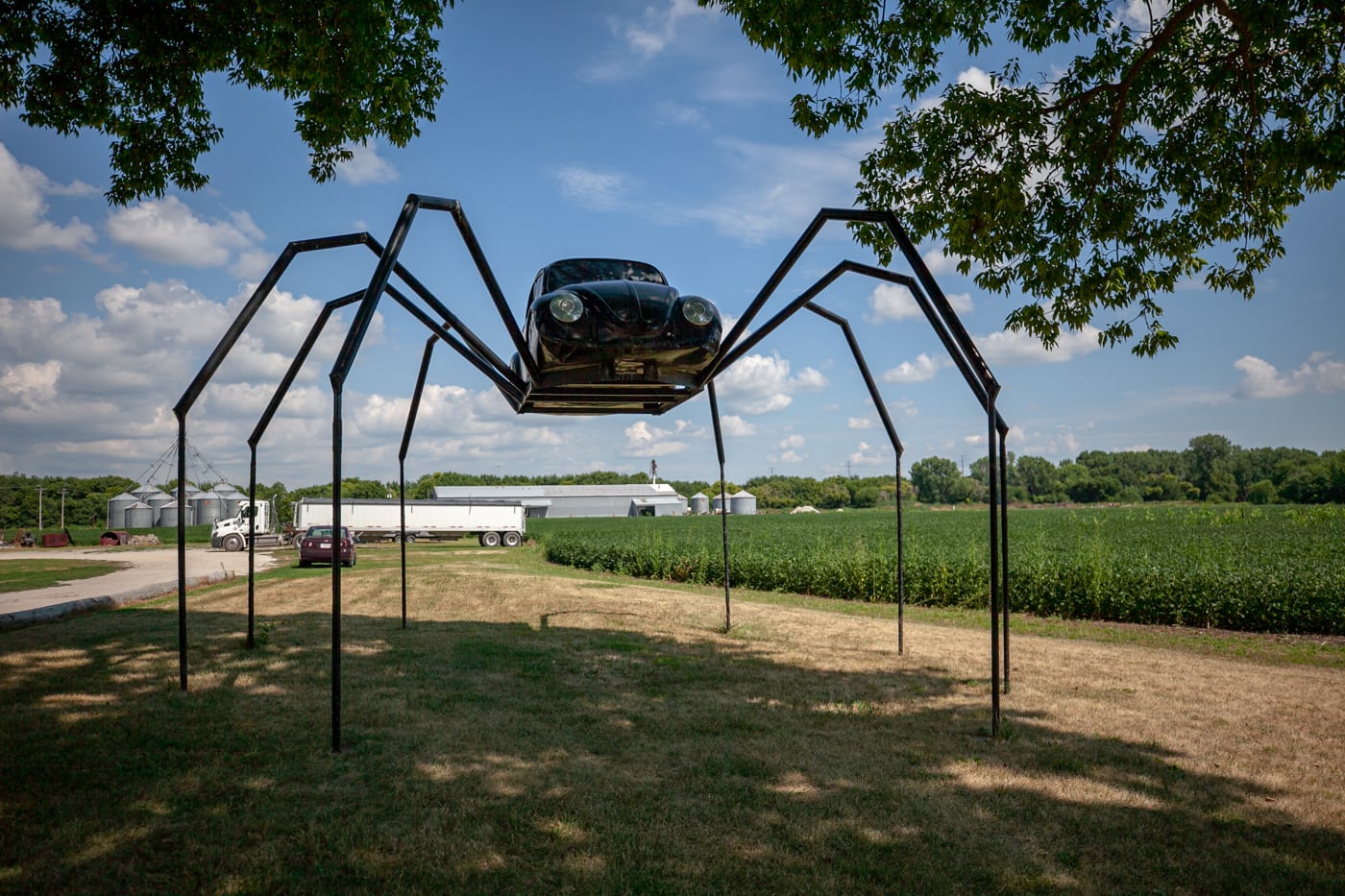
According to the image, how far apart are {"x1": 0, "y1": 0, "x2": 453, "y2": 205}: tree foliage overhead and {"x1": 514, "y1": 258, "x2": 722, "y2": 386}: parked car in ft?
14.0

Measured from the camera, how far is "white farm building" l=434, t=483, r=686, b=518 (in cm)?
8044

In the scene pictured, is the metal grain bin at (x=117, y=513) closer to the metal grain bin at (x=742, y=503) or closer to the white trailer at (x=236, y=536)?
the white trailer at (x=236, y=536)

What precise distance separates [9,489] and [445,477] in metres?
46.6

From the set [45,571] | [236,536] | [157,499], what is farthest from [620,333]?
[157,499]

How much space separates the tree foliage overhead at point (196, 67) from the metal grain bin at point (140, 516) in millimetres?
69654

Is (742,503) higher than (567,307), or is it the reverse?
(567,307)

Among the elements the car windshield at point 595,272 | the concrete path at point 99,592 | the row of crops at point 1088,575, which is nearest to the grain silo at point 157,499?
the concrete path at point 99,592

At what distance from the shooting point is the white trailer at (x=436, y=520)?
4478 cm

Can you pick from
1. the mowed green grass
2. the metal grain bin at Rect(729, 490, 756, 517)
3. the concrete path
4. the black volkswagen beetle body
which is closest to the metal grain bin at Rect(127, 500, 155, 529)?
the mowed green grass

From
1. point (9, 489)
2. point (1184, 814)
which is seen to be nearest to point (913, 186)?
point (1184, 814)

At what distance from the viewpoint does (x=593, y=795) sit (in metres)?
4.59

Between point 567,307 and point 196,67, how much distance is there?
656 centimetres

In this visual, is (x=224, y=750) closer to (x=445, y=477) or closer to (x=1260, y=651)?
(x=1260, y=651)

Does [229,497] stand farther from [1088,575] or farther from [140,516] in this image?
[1088,575]
